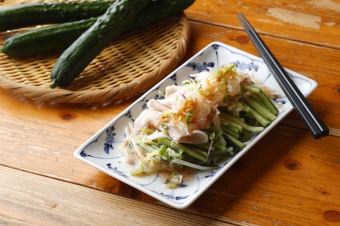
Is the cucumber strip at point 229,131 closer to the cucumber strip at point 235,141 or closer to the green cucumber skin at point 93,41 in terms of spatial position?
the cucumber strip at point 235,141

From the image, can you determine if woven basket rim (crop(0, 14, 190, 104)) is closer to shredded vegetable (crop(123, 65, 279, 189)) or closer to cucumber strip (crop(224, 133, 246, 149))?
shredded vegetable (crop(123, 65, 279, 189))

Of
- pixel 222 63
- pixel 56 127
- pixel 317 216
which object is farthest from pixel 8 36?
pixel 317 216

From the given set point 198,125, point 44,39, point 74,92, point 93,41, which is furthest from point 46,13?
point 198,125

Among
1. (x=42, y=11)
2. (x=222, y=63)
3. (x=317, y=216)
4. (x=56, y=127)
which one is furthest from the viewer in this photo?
(x=42, y=11)

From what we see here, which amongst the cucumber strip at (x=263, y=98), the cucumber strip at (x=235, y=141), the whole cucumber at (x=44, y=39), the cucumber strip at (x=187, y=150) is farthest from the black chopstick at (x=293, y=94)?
the whole cucumber at (x=44, y=39)

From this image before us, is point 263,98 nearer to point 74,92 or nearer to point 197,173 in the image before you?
point 197,173

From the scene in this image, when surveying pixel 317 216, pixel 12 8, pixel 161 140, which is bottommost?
pixel 317 216

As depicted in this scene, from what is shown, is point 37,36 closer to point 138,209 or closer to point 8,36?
point 8,36
